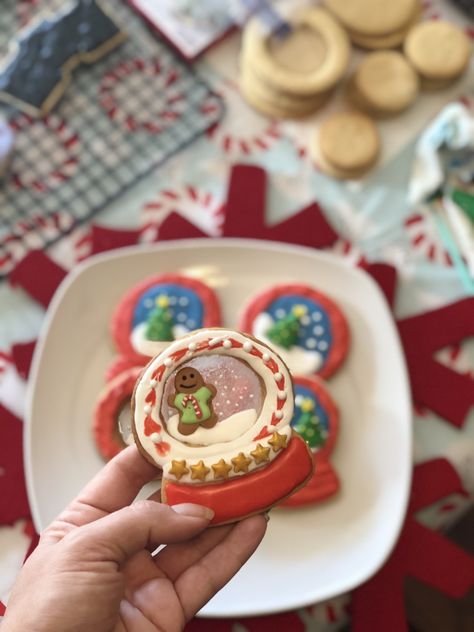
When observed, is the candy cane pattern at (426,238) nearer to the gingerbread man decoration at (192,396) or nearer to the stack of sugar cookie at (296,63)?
the stack of sugar cookie at (296,63)

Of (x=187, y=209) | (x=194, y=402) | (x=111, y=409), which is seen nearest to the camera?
(x=194, y=402)

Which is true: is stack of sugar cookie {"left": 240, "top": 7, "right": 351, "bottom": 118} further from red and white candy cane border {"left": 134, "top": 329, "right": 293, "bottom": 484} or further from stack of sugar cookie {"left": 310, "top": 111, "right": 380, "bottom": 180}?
red and white candy cane border {"left": 134, "top": 329, "right": 293, "bottom": 484}

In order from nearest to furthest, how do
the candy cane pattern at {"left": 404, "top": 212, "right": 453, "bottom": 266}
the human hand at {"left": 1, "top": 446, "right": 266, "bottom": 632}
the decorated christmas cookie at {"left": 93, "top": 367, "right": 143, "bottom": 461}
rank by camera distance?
the human hand at {"left": 1, "top": 446, "right": 266, "bottom": 632} < the decorated christmas cookie at {"left": 93, "top": 367, "right": 143, "bottom": 461} < the candy cane pattern at {"left": 404, "top": 212, "right": 453, "bottom": 266}

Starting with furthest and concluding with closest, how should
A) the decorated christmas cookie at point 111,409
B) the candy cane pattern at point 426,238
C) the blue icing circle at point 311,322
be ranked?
1. the candy cane pattern at point 426,238
2. the blue icing circle at point 311,322
3. the decorated christmas cookie at point 111,409

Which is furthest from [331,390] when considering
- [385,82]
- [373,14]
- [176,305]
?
[373,14]

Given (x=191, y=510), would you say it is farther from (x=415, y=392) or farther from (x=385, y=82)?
(x=385, y=82)

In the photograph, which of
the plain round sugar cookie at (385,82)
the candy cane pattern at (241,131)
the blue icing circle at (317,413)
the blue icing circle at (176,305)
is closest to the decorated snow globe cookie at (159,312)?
the blue icing circle at (176,305)

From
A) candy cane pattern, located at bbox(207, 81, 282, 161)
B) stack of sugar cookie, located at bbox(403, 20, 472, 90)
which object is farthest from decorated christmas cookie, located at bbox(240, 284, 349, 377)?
stack of sugar cookie, located at bbox(403, 20, 472, 90)
